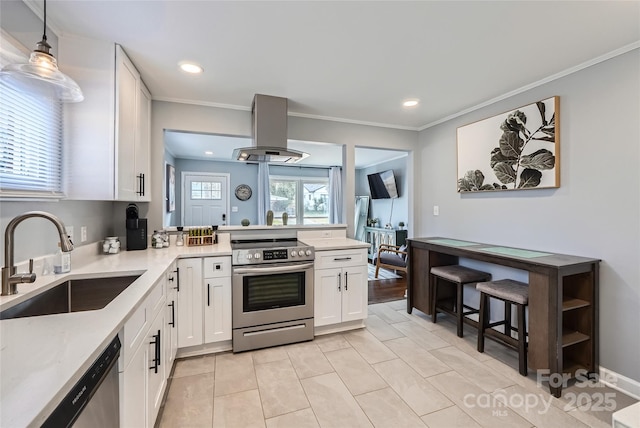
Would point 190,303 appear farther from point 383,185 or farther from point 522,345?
point 383,185

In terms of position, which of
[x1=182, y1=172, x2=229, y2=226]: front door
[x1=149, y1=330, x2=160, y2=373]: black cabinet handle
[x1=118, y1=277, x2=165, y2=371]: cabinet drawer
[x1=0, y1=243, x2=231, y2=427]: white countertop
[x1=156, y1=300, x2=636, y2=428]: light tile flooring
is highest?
[x1=182, y1=172, x2=229, y2=226]: front door

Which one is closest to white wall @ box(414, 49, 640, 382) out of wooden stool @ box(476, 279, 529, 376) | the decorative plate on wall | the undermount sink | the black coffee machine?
wooden stool @ box(476, 279, 529, 376)

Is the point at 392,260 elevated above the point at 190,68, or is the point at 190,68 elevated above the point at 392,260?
the point at 190,68

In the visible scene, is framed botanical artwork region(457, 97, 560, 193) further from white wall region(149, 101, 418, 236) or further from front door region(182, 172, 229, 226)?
front door region(182, 172, 229, 226)

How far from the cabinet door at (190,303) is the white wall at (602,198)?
291 cm

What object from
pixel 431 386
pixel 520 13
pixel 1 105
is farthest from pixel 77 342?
pixel 520 13

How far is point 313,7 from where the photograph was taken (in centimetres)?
157

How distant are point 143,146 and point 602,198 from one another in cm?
370

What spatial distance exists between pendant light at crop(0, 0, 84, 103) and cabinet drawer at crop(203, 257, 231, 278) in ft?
4.84

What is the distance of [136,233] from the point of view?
2.58 metres

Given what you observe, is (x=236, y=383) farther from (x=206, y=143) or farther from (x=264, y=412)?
(x=206, y=143)

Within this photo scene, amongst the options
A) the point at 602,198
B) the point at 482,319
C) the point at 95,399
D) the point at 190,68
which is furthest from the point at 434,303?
the point at 190,68

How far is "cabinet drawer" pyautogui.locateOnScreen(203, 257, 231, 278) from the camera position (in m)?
2.42

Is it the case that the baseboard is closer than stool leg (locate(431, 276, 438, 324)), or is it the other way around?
the baseboard
